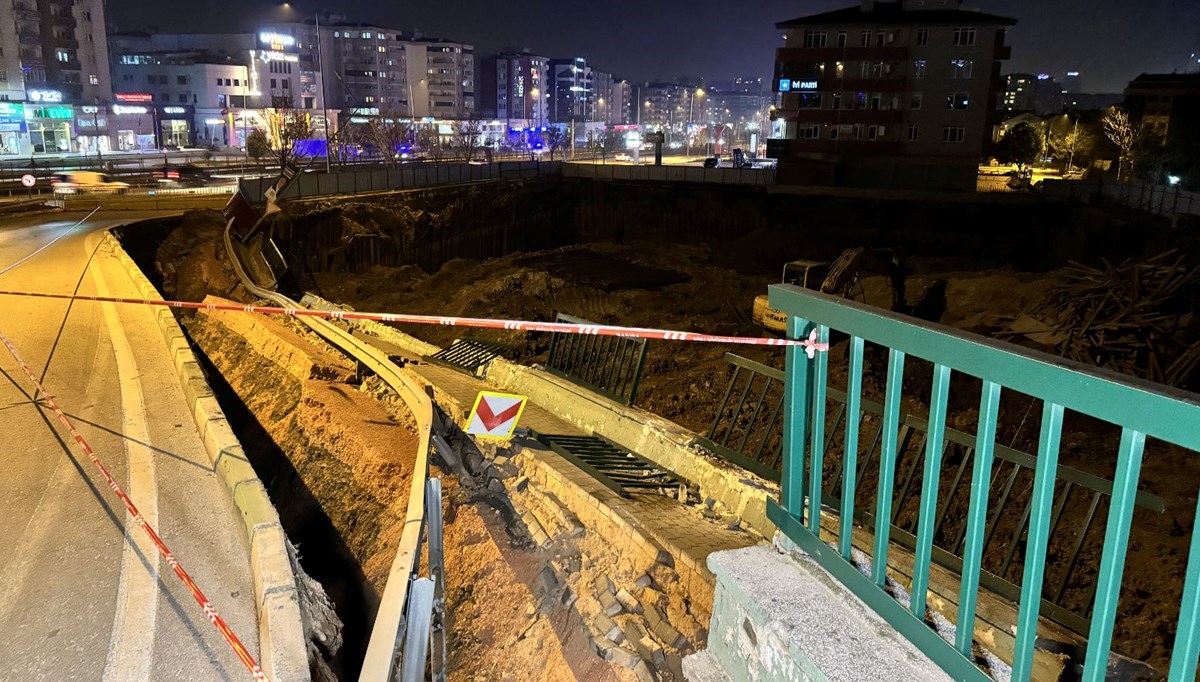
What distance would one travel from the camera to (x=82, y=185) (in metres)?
32.1

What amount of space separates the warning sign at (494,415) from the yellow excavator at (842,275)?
450 inches

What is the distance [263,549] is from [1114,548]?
471 cm

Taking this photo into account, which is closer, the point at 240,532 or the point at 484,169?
the point at 240,532

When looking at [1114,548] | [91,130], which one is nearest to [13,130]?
[91,130]

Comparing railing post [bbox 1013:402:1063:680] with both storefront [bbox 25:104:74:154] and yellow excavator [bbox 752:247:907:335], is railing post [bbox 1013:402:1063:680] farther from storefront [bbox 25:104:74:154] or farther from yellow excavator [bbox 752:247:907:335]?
storefront [bbox 25:104:74:154]

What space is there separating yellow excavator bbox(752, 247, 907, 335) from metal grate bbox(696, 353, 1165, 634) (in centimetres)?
496

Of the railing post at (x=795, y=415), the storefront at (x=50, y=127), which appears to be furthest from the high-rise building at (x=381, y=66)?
the railing post at (x=795, y=415)

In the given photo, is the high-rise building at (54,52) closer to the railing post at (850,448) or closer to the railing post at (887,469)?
the railing post at (850,448)

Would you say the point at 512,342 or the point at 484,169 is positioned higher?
the point at 484,169

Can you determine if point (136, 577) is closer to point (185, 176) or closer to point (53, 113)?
point (185, 176)

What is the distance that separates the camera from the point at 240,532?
548 centimetres

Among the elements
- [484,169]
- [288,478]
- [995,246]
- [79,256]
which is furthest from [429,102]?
[288,478]

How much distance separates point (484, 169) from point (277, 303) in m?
29.2

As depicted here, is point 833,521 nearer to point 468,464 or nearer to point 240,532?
point 468,464
